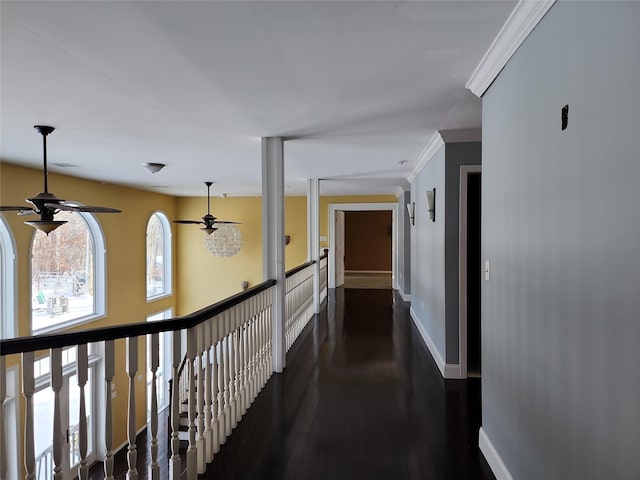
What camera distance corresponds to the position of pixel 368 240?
41.8 feet

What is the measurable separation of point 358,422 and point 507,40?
2.51m

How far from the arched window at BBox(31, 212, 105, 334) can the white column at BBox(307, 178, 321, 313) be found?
375cm

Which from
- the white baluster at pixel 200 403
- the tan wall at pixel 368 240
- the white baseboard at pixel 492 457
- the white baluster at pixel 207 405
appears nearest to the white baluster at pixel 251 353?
the white baluster at pixel 207 405

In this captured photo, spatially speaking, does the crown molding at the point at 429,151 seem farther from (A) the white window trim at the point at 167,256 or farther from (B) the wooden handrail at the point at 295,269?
(A) the white window trim at the point at 167,256

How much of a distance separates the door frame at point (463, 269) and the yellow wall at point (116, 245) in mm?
5117

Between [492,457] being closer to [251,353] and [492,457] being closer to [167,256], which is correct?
[251,353]

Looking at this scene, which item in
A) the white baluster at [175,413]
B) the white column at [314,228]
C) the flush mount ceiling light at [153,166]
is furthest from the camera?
the white column at [314,228]

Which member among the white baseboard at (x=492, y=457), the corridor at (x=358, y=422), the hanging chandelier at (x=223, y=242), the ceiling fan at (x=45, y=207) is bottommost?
the corridor at (x=358, y=422)

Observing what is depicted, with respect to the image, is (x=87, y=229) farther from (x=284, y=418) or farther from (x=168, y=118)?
(x=284, y=418)

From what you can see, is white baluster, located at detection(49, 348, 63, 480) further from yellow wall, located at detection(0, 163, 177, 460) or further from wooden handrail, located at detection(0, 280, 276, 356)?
yellow wall, located at detection(0, 163, 177, 460)

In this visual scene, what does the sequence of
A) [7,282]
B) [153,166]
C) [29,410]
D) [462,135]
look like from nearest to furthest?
[29,410] < [462,135] < [7,282] < [153,166]

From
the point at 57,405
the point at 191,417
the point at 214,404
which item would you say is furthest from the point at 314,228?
the point at 57,405

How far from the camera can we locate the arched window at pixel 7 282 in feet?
16.1

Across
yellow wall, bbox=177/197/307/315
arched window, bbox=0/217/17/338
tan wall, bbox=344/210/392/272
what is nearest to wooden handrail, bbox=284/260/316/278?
arched window, bbox=0/217/17/338
